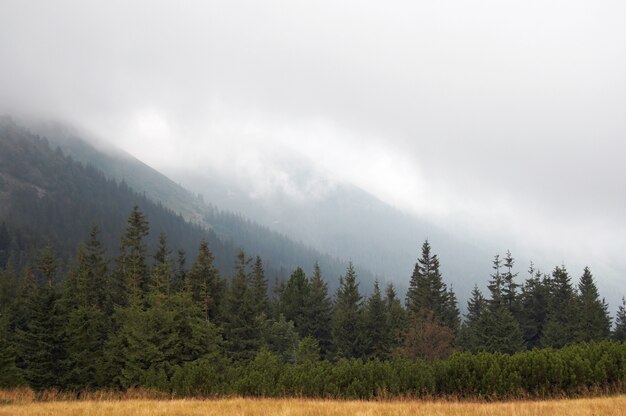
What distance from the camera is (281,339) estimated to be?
183ft

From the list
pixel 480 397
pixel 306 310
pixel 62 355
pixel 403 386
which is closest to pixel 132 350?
pixel 62 355

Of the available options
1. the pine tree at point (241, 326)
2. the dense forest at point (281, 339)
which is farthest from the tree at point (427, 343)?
the pine tree at point (241, 326)

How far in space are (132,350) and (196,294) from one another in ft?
67.3

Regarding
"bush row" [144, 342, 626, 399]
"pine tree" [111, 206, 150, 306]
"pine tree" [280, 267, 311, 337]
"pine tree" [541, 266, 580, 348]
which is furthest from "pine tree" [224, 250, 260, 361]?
"pine tree" [541, 266, 580, 348]

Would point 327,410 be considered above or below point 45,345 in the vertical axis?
above

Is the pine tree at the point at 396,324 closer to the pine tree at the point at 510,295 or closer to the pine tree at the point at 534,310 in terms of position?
the pine tree at the point at 510,295

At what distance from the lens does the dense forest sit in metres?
19.0

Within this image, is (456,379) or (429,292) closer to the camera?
(456,379)

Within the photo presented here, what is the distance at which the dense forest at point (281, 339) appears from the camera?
62.3ft

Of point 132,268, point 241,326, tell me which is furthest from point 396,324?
point 132,268

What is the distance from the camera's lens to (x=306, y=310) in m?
66.9

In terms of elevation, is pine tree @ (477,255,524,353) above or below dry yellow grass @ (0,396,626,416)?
above

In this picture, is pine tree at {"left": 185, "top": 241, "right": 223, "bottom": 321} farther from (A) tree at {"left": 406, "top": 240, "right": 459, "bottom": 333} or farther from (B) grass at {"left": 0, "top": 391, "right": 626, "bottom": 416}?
(B) grass at {"left": 0, "top": 391, "right": 626, "bottom": 416}

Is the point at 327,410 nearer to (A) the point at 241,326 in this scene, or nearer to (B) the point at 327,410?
(B) the point at 327,410
